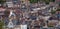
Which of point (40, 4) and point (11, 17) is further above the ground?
point (40, 4)

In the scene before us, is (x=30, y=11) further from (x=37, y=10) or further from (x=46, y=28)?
(x=46, y=28)

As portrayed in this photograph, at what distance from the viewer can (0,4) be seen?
1.41 m

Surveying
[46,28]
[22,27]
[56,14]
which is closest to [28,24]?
[22,27]

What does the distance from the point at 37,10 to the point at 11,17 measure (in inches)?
10.8

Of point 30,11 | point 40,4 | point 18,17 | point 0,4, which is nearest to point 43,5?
point 40,4

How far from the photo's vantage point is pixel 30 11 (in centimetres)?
138

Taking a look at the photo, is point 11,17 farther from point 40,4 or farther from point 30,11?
point 40,4

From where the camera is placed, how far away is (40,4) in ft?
4.50

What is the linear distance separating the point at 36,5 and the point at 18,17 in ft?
0.71

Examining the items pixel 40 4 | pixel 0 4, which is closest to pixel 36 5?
pixel 40 4

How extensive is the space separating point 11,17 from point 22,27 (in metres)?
0.15

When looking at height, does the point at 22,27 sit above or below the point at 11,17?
below

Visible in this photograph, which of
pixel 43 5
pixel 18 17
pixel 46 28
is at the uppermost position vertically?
pixel 43 5

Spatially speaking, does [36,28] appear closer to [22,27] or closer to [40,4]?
[22,27]
